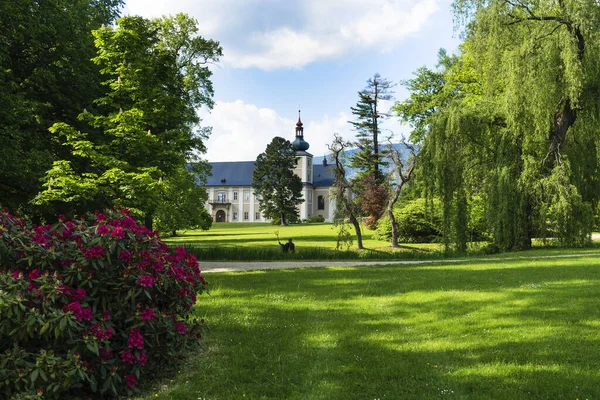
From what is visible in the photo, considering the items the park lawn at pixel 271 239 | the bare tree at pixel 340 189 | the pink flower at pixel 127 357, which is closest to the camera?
the pink flower at pixel 127 357

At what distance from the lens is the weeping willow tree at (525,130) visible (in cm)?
1529

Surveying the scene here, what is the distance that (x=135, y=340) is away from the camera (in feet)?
13.0

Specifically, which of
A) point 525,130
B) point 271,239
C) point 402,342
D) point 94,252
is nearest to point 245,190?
point 271,239

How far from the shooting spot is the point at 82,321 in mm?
3883

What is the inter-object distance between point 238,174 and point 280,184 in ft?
95.7

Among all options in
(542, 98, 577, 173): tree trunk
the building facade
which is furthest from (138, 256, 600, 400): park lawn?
the building facade

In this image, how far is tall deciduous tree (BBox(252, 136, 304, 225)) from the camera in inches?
2256

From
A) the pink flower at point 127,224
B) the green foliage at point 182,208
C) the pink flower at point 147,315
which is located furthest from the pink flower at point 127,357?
the green foliage at point 182,208

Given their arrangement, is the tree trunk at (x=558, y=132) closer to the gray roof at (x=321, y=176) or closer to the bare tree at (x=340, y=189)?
the bare tree at (x=340, y=189)

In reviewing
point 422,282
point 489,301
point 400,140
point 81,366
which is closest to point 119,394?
point 81,366

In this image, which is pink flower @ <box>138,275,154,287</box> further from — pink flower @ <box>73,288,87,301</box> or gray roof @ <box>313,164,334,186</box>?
gray roof @ <box>313,164,334,186</box>

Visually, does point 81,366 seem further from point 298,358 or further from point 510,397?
point 510,397

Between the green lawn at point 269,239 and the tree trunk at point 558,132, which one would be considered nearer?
the tree trunk at point 558,132

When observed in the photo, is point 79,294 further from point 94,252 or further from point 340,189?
point 340,189
